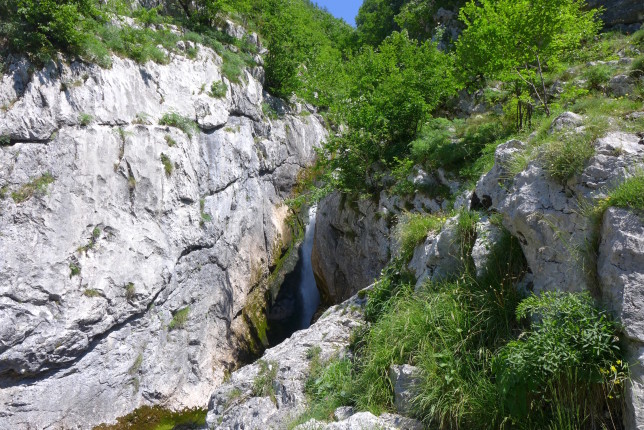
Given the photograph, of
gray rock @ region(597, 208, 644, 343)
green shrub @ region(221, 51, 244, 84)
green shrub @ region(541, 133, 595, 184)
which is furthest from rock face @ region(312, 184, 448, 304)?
green shrub @ region(221, 51, 244, 84)

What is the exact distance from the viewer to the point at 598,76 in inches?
346

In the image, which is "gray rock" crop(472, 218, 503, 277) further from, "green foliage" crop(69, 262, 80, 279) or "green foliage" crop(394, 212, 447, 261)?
"green foliage" crop(69, 262, 80, 279)

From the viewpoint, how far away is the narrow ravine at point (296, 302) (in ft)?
50.6

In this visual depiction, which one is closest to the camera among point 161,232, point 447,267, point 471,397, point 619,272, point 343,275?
point 619,272

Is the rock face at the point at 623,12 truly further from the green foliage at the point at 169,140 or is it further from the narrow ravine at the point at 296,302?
the green foliage at the point at 169,140

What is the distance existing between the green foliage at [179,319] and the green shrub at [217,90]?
8219 mm

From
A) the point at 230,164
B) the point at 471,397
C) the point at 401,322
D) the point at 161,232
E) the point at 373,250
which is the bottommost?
the point at 471,397

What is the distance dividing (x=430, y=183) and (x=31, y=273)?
33.4 ft

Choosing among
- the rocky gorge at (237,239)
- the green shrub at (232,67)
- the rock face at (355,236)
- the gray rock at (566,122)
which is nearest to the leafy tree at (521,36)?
the rocky gorge at (237,239)

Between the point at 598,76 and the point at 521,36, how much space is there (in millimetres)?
2371

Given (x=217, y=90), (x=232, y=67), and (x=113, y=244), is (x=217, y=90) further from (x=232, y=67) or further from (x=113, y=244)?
(x=113, y=244)

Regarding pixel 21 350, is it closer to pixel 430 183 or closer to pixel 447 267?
pixel 447 267

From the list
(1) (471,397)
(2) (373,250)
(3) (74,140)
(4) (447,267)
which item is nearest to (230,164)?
(3) (74,140)

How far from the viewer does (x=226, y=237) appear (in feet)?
46.9
